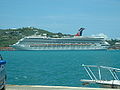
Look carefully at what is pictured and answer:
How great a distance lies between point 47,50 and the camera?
3359 inches

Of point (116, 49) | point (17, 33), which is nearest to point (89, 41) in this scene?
point (116, 49)

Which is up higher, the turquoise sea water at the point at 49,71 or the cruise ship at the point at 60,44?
the turquoise sea water at the point at 49,71

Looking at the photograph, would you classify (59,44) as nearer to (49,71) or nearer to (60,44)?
(60,44)

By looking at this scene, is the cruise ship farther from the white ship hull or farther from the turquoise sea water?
the turquoise sea water

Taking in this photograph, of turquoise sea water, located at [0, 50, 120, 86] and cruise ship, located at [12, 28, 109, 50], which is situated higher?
turquoise sea water, located at [0, 50, 120, 86]

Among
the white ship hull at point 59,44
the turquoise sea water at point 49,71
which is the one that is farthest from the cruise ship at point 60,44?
the turquoise sea water at point 49,71

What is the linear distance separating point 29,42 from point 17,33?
225 feet

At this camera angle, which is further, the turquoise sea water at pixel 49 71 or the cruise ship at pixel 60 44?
the cruise ship at pixel 60 44

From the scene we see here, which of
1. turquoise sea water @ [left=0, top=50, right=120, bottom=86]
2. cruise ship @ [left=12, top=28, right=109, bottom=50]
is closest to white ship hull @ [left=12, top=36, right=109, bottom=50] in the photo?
cruise ship @ [left=12, top=28, right=109, bottom=50]

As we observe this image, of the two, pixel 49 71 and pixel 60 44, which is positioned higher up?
pixel 49 71

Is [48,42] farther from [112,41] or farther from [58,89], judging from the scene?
[58,89]

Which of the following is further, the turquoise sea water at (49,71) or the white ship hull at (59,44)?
the white ship hull at (59,44)

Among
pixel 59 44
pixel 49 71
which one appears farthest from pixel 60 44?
pixel 49 71

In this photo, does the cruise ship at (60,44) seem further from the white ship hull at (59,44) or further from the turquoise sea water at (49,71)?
the turquoise sea water at (49,71)
